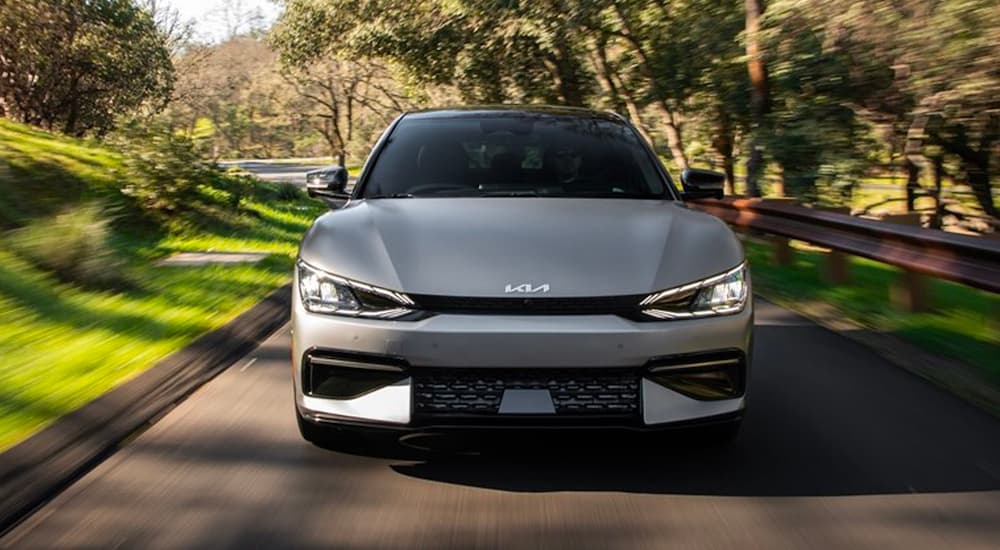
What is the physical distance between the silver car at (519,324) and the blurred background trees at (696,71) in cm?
882

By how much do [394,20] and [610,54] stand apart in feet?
18.7

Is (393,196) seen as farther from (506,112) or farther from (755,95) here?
(755,95)

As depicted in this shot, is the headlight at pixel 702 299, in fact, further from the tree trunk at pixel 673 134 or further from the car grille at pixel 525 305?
the tree trunk at pixel 673 134

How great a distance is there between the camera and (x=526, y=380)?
3.69 metres

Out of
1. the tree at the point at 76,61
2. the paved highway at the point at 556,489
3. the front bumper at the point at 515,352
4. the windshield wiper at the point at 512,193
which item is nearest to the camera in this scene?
the paved highway at the point at 556,489

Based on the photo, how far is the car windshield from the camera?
16.9 ft

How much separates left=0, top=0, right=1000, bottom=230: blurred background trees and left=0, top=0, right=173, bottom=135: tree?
0.15ft

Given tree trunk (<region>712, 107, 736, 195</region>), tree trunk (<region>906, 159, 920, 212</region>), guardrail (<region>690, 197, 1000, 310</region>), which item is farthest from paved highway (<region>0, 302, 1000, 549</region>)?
tree trunk (<region>712, 107, 736, 195</region>)

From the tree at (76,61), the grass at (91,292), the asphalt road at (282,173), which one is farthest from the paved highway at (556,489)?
the asphalt road at (282,173)

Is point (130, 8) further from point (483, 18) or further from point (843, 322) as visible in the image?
point (843, 322)

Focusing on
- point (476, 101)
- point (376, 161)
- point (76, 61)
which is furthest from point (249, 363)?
point (476, 101)

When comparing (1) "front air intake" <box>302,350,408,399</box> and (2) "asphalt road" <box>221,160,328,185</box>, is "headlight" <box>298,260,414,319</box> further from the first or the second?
(2) "asphalt road" <box>221,160,328,185</box>

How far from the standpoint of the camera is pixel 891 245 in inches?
292

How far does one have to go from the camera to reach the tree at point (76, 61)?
Answer: 1920cm
